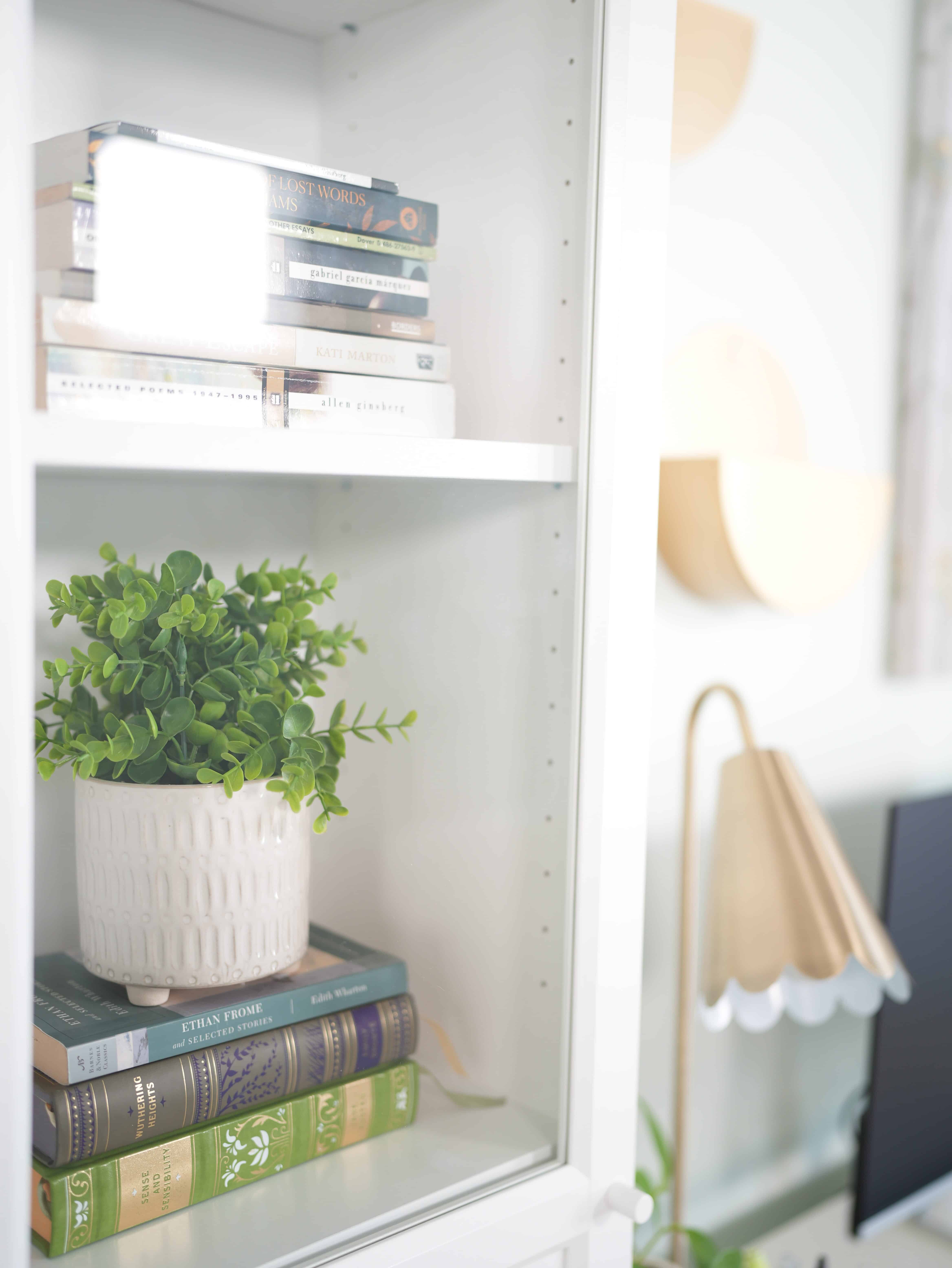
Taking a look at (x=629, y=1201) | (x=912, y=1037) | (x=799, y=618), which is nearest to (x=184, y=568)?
(x=629, y=1201)

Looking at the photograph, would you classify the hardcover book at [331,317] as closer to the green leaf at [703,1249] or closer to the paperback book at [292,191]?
the paperback book at [292,191]

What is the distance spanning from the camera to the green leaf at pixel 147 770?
2.13 feet

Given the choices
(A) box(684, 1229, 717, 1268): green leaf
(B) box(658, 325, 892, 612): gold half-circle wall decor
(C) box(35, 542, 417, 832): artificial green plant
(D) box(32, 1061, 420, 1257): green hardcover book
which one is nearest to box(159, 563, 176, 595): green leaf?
(C) box(35, 542, 417, 832): artificial green plant

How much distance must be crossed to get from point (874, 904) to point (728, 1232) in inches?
19.5

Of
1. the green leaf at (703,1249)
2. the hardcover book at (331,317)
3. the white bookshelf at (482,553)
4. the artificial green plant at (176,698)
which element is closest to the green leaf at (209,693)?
the artificial green plant at (176,698)

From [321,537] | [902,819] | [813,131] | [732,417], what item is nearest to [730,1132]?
[902,819]

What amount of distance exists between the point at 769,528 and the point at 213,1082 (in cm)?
81

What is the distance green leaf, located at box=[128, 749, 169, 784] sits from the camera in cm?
65

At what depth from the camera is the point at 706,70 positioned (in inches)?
45.3

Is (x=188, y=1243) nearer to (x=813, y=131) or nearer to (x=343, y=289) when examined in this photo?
(x=343, y=289)

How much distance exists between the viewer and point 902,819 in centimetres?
129

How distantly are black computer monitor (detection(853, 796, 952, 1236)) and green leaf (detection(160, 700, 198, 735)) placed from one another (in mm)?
946

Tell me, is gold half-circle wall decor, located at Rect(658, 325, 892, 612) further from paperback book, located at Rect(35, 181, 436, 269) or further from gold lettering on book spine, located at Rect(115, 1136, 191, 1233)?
gold lettering on book spine, located at Rect(115, 1136, 191, 1233)

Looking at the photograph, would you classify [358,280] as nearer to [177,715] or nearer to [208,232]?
[208,232]
